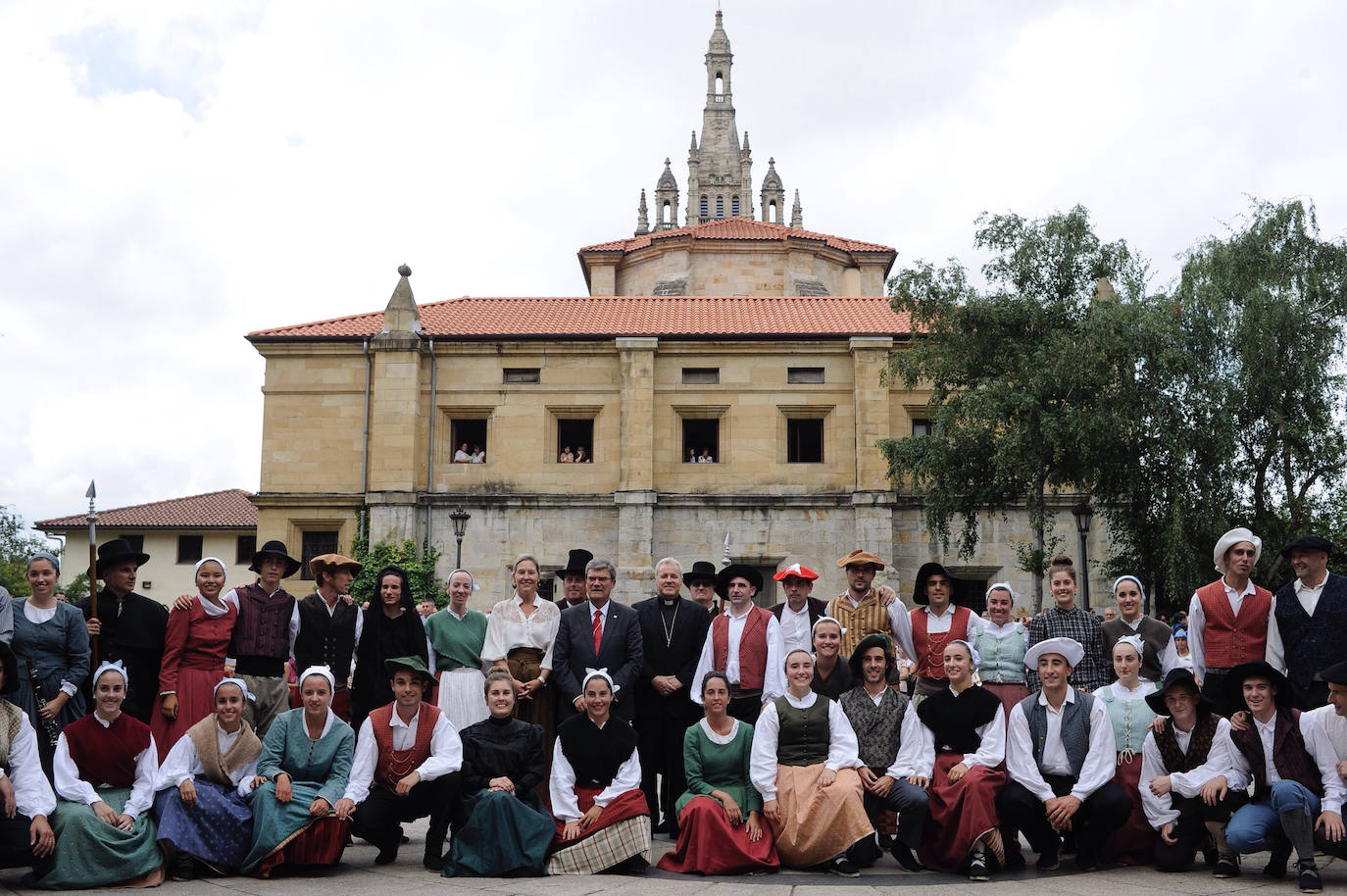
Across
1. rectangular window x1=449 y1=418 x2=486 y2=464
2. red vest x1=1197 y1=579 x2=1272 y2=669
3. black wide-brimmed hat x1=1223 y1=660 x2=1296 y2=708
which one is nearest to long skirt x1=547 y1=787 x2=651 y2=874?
black wide-brimmed hat x1=1223 y1=660 x2=1296 y2=708

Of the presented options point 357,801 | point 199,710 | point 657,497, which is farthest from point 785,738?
point 657,497

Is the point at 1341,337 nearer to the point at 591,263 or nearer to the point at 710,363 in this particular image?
the point at 710,363

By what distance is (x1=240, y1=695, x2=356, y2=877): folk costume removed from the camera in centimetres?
733

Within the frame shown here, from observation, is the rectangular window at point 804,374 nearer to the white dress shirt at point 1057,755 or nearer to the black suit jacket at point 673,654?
the black suit jacket at point 673,654

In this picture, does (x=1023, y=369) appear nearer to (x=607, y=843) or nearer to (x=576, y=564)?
(x=576, y=564)

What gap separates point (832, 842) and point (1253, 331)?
16.6 metres

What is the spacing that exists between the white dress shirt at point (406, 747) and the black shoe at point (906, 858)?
286cm

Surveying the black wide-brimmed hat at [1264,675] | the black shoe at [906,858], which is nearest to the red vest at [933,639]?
the black shoe at [906,858]

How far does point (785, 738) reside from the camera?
7988 mm

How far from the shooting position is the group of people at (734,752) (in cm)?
734

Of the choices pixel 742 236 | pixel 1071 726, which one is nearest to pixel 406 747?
pixel 1071 726

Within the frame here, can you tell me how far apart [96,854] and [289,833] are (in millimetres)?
1063

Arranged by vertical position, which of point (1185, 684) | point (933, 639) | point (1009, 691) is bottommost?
point (1009, 691)

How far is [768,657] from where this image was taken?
29.6ft
